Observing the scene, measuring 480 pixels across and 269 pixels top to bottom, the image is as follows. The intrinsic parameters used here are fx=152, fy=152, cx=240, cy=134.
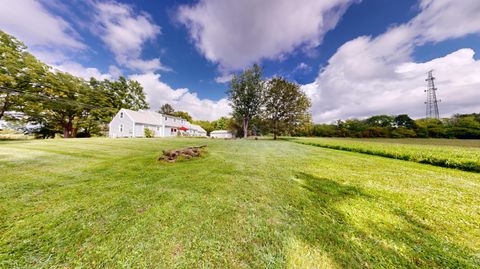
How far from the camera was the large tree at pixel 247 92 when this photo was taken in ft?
88.7

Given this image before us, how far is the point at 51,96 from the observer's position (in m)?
19.9

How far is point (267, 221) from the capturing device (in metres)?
2.52

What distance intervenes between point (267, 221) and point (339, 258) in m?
1.02

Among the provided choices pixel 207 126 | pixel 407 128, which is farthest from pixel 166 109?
A: pixel 407 128

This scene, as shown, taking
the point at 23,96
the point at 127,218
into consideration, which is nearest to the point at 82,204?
the point at 127,218

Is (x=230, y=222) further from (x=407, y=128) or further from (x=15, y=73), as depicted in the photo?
(x=407, y=128)

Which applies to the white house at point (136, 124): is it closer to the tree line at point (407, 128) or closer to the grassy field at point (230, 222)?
the grassy field at point (230, 222)

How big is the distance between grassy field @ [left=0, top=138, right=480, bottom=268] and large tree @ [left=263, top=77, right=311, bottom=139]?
71.8 ft

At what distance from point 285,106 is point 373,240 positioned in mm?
25570

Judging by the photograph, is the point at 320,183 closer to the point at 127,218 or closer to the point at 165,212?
the point at 165,212

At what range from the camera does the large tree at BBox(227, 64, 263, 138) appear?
88.7 feet

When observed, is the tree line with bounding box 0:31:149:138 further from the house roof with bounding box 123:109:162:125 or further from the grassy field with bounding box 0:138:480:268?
the grassy field with bounding box 0:138:480:268

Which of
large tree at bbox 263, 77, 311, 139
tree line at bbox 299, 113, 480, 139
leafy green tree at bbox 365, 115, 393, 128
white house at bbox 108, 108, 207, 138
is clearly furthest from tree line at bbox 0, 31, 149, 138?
leafy green tree at bbox 365, 115, 393, 128

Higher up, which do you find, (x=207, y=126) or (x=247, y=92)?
(x=247, y=92)
